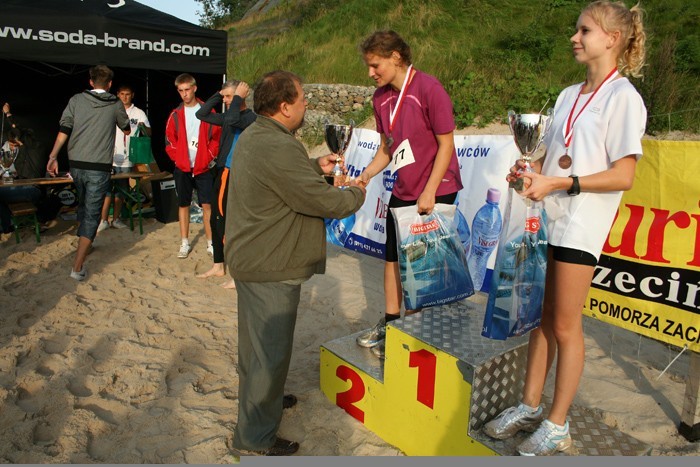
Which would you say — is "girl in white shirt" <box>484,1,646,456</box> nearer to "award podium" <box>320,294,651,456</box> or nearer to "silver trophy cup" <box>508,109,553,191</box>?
"silver trophy cup" <box>508,109,553,191</box>

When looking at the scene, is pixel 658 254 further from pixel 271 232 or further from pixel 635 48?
pixel 271 232

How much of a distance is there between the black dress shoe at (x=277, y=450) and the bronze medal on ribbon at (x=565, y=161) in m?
1.97

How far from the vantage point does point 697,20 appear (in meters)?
11.2

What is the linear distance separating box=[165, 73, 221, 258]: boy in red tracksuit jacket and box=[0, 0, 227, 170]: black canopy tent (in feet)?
5.22

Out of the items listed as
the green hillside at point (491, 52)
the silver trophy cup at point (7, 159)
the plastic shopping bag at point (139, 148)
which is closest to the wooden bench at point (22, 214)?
the silver trophy cup at point (7, 159)

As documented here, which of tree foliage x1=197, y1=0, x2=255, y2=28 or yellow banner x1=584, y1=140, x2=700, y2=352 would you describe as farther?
tree foliage x1=197, y1=0, x2=255, y2=28

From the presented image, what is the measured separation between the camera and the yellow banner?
3104 millimetres

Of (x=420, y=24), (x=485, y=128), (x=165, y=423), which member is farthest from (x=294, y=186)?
(x=420, y=24)

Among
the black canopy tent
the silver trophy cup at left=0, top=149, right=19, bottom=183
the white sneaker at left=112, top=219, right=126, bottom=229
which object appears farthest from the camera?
the white sneaker at left=112, top=219, right=126, bottom=229

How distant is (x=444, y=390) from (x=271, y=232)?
1.16m

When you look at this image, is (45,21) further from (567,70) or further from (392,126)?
(567,70)

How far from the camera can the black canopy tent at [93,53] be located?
6.23 metres

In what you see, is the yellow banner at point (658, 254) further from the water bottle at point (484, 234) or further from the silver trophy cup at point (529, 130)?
the silver trophy cup at point (529, 130)

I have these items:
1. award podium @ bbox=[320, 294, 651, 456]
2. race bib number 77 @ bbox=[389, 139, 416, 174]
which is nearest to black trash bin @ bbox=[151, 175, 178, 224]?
award podium @ bbox=[320, 294, 651, 456]
